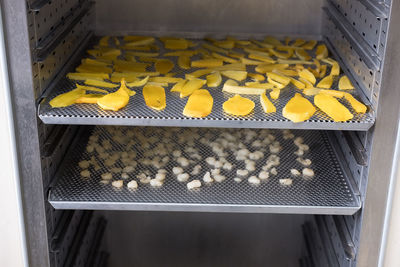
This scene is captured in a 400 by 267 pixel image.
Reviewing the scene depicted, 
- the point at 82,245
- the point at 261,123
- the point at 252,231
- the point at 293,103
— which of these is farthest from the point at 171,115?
the point at 252,231

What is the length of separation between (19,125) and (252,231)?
4.25ft

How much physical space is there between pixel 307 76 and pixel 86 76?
2.34ft

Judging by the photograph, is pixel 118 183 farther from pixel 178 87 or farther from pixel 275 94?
pixel 275 94

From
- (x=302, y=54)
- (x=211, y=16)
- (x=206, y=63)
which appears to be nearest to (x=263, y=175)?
(x=206, y=63)

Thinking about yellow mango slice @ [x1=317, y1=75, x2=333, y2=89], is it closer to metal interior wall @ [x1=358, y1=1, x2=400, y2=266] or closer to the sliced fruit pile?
the sliced fruit pile

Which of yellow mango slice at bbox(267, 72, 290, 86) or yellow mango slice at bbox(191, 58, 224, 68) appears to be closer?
yellow mango slice at bbox(267, 72, 290, 86)

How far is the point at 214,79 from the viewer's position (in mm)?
1785

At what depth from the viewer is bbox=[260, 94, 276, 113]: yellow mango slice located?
1.54m

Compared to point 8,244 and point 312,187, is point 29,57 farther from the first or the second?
point 312,187

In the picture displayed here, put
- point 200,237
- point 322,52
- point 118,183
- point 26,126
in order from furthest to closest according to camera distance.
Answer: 1. point 200,237
2. point 322,52
3. point 118,183
4. point 26,126

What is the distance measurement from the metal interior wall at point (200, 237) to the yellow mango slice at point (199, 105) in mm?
929

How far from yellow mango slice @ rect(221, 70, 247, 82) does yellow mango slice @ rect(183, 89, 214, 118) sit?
0.19 meters

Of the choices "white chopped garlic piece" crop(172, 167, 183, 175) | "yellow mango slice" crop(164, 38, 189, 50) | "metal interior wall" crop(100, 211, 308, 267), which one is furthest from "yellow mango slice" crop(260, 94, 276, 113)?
"metal interior wall" crop(100, 211, 308, 267)

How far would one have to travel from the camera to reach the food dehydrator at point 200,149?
4.81 ft
